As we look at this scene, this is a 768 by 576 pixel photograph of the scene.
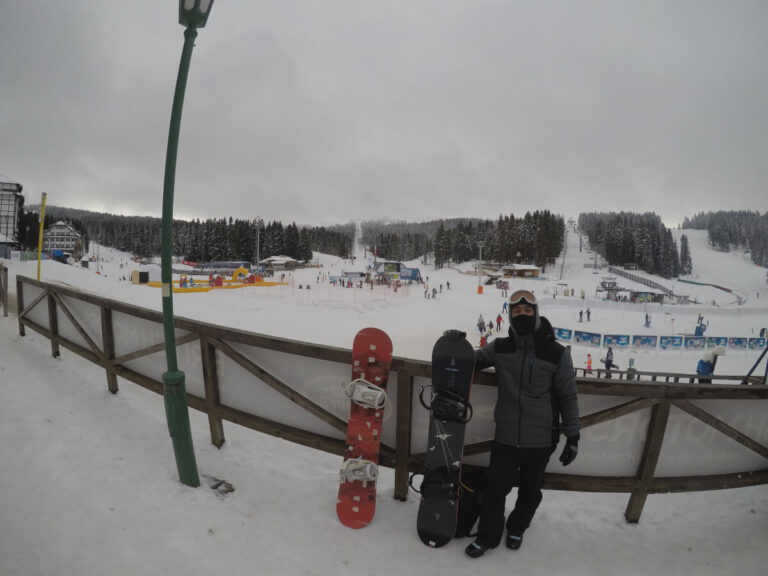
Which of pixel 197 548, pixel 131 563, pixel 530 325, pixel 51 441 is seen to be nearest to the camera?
pixel 131 563

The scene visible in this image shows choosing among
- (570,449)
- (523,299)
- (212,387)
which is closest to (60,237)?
(212,387)

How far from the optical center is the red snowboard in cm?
289

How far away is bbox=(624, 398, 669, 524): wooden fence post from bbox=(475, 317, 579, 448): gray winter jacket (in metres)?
0.91

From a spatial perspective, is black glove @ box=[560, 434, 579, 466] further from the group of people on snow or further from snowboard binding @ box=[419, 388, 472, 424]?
snowboard binding @ box=[419, 388, 472, 424]

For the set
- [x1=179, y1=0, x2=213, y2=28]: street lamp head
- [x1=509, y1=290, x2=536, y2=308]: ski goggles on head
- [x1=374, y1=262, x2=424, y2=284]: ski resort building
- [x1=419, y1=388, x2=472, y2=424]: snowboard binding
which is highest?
[x1=179, y1=0, x2=213, y2=28]: street lamp head

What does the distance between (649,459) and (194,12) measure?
5141 millimetres

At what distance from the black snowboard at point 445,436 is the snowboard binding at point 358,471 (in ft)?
1.46

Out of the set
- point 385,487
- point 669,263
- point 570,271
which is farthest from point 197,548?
point 669,263

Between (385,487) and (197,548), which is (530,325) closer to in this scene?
(385,487)

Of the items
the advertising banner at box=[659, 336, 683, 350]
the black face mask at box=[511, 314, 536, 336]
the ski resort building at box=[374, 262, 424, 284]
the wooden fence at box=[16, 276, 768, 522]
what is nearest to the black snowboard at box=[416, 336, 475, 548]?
the wooden fence at box=[16, 276, 768, 522]

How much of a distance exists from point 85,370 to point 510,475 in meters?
6.14

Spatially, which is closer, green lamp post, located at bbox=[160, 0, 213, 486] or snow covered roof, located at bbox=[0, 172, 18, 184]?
green lamp post, located at bbox=[160, 0, 213, 486]

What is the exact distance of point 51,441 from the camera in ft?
11.1

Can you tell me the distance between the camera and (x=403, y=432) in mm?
3090
